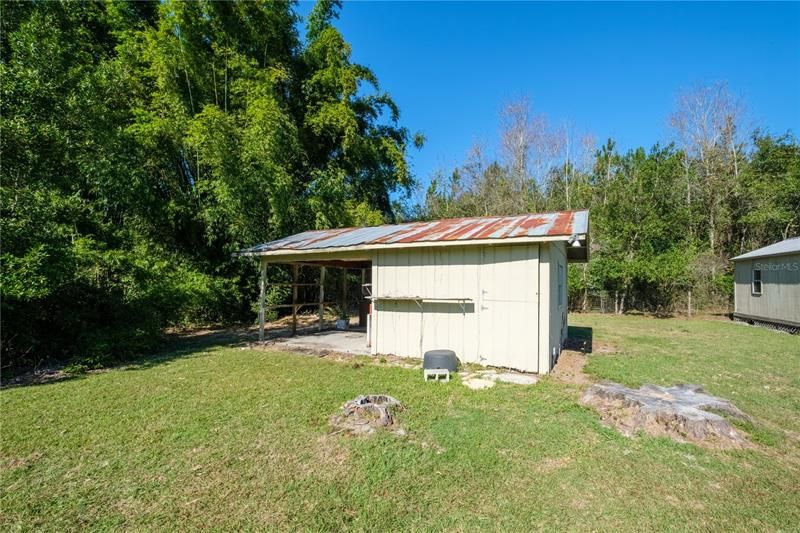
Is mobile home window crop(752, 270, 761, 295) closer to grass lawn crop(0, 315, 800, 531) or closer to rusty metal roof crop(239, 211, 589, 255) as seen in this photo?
grass lawn crop(0, 315, 800, 531)

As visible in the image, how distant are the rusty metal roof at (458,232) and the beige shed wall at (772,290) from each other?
8.42 metres

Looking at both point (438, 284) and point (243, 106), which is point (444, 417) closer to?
point (438, 284)

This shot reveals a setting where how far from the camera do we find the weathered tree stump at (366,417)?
3760 mm

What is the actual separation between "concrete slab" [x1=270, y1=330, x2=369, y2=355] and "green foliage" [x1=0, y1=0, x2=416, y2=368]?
2776mm

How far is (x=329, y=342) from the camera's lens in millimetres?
8883

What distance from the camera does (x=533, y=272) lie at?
19.0 feet

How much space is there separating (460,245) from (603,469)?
3.82 meters

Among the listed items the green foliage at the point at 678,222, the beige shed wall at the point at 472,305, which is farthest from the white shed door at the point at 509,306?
the green foliage at the point at 678,222

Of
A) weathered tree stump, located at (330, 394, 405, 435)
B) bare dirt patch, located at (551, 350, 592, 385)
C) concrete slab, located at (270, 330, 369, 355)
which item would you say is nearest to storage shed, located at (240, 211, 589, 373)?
bare dirt patch, located at (551, 350, 592, 385)

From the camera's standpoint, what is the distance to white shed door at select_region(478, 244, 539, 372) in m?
5.82

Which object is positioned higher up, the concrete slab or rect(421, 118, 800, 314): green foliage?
rect(421, 118, 800, 314): green foliage

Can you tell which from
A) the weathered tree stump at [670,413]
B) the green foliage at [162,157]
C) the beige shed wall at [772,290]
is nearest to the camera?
the weathered tree stump at [670,413]

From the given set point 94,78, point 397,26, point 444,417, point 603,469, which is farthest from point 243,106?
point 603,469

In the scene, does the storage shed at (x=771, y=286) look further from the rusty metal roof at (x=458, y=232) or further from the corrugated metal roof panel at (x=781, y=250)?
the rusty metal roof at (x=458, y=232)
